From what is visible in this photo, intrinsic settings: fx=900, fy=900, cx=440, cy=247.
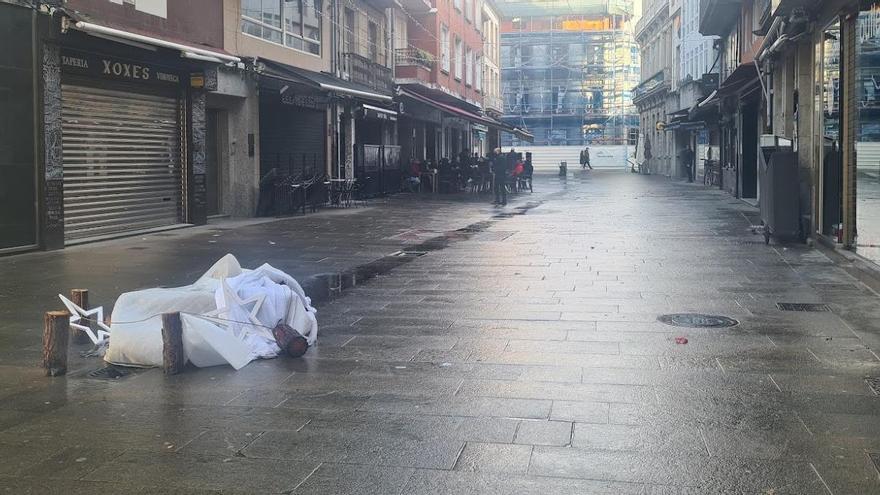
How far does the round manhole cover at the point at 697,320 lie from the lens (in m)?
7.58

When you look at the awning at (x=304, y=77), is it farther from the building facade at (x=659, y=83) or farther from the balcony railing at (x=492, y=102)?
the balcony railing at (x=492, y=102)

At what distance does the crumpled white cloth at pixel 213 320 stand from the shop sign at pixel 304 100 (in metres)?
14.9

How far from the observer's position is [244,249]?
45.2ft

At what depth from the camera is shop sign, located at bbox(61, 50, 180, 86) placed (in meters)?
14.0

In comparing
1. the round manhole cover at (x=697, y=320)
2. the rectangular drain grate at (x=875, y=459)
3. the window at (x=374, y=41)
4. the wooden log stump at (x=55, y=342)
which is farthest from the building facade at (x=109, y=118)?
the rectangular drain grate at (x=875, y=459)

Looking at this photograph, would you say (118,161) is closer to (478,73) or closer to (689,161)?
(689,161)

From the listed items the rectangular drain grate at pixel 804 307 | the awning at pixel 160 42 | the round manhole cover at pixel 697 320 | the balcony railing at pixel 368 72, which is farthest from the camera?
the balcony railing at pixel 368 72

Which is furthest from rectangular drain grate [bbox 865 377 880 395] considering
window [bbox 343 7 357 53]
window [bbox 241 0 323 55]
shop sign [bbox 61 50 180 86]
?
window [bbox 343 7 357 53]

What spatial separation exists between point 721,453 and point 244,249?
1047 cm

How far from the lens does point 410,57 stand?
33094 mm

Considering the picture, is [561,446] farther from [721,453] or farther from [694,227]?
[694,227]

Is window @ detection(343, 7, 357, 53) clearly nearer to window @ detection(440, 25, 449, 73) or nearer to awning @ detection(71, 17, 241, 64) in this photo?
awning @ detection(71, 17, 241, 64)

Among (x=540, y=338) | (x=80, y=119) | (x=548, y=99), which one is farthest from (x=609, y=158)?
(x=540, y=338)

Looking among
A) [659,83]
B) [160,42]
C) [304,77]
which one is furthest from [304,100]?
[659,83]
